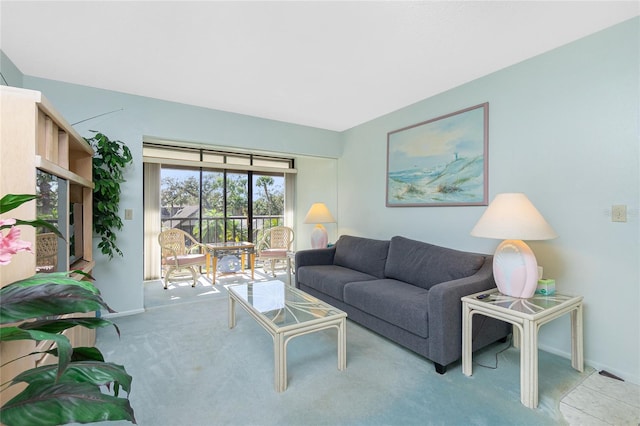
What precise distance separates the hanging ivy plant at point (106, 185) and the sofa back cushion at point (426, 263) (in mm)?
2914

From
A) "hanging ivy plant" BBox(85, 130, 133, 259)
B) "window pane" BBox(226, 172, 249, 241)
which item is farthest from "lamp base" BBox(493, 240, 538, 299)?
"window pane" BBox(226, 172, 249, 241)

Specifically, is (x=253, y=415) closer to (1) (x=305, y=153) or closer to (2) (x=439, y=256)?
(2) (x=439, y=256)

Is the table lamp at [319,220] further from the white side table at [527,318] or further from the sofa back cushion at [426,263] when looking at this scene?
the white side table at [527,318]

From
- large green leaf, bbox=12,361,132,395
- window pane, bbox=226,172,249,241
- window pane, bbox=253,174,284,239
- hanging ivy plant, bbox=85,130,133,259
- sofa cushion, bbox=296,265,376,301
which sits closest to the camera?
large green leaf, bbox=12,361,132,395

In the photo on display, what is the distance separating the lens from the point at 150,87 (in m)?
2.99

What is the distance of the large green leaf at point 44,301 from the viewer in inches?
29.3

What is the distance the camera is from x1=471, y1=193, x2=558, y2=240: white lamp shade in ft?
6.27

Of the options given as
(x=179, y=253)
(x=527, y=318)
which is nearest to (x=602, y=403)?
(x=527, y=318)

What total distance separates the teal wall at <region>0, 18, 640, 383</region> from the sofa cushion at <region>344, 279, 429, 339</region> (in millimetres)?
851

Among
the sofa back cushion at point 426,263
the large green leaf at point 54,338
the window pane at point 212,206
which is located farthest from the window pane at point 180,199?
the large green leaf at point 54,338

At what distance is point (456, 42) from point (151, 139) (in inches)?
128

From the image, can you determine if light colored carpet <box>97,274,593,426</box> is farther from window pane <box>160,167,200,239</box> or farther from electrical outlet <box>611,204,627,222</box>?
window pane <box>160,167,200,239</box>

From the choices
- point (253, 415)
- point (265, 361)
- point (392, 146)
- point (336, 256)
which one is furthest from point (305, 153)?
point (253, 415)

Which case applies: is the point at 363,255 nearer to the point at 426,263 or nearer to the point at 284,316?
the point at 426,263
